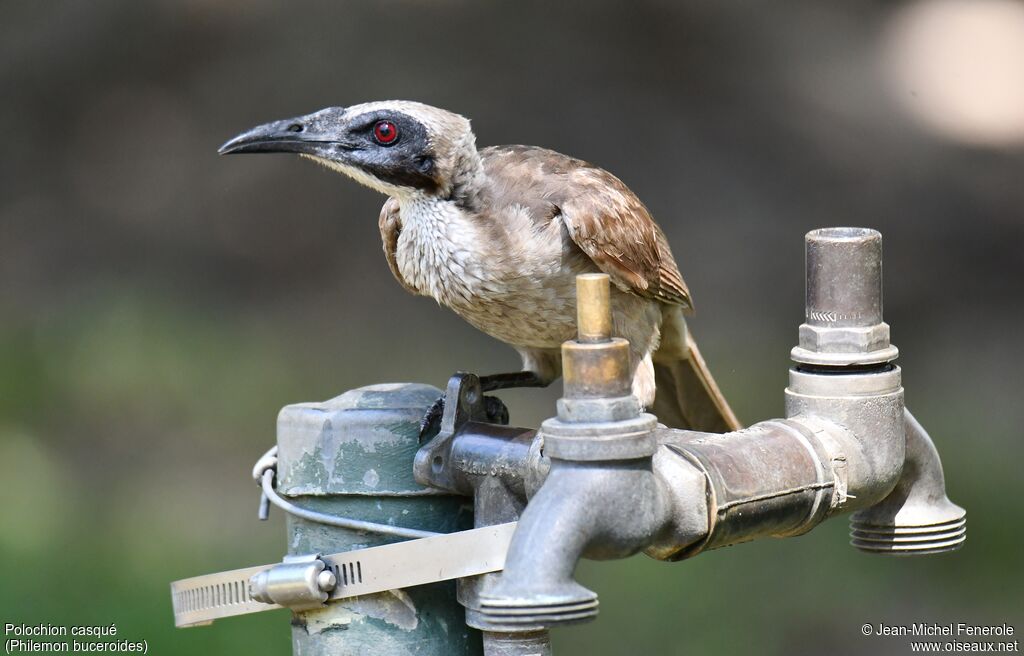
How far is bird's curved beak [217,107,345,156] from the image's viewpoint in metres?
3.25

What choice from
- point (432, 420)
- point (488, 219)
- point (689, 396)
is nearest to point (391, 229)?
point (488, 219)

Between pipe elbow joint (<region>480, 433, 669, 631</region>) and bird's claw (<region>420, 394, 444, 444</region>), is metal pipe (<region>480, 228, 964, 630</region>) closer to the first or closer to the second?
pipe elbow joint (<region>480, 433, 669, 631</region>)

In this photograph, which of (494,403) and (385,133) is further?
(385,133)

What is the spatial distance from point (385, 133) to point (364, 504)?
3.69ft

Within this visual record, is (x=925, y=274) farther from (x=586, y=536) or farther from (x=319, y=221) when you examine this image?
(x=586, y=536)

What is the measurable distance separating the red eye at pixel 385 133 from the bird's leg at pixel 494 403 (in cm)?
58

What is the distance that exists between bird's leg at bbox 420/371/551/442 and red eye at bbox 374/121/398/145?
58 cm

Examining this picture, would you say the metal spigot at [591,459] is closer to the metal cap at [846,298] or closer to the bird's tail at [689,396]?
the metal cap at [846,298]

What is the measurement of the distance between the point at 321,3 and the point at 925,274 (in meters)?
3.12

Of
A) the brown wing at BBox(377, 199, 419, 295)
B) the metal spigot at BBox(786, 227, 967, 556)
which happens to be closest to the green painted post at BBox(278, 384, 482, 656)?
the metal spigot at BBox(786, 227, 967, 556)

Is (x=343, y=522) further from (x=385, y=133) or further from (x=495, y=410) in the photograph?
(x=385, y=133)

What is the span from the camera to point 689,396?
13.6 ft

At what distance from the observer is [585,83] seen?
7039mm

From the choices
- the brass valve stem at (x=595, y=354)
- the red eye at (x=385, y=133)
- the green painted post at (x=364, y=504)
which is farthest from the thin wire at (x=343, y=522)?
the red eye at (x=385, y=133)
